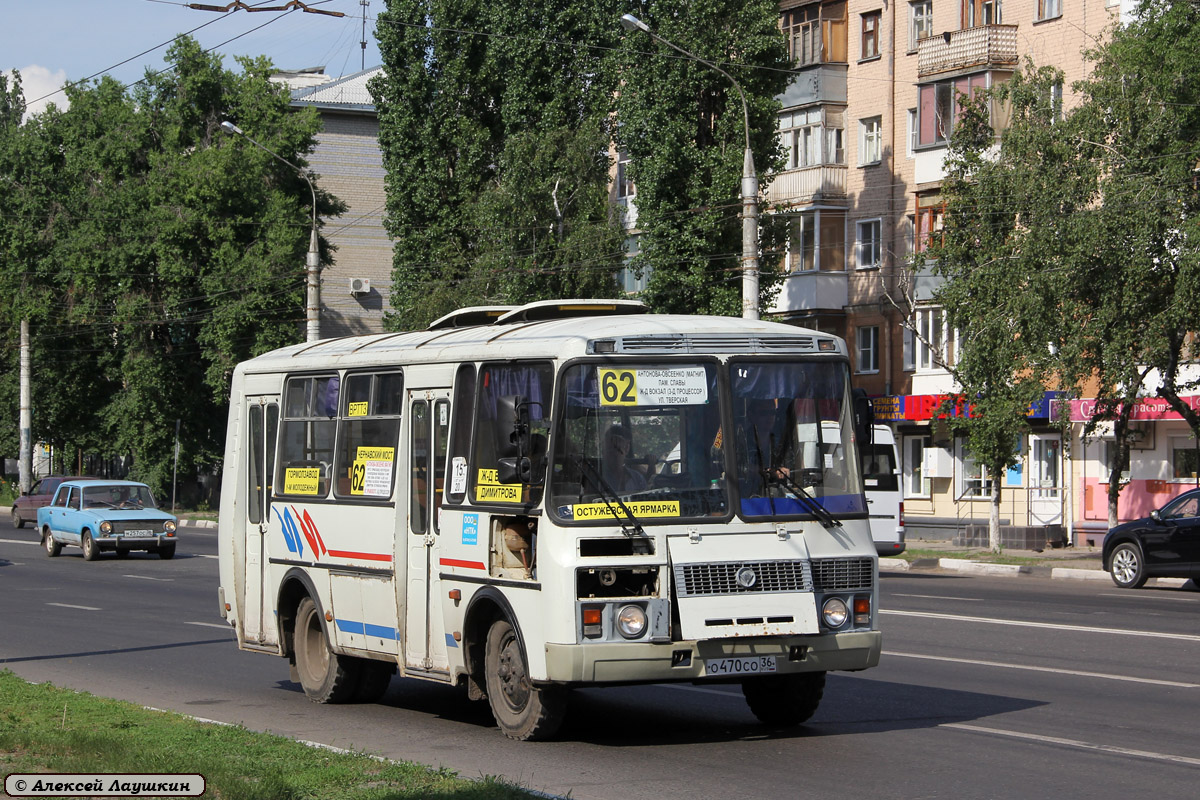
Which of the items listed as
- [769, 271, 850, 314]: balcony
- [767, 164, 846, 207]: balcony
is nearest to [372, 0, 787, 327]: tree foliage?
[767, 164, 846, 207]: balcony

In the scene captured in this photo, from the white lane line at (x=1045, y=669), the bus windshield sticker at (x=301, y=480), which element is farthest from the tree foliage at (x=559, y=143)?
the bus windshield sticker at (x=301, y=480)

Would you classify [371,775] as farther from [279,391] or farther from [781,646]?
[279,391]

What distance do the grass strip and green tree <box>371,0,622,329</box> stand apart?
1317 inches

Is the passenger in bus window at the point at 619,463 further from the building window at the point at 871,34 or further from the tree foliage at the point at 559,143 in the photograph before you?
the building window at the point at 871,34

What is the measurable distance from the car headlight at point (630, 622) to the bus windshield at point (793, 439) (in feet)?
3.03

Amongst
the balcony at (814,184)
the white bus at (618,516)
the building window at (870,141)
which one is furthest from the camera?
the building window at (870,141)

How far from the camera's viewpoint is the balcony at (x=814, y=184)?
1850 inches

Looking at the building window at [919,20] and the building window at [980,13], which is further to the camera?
the building window at [919,20]

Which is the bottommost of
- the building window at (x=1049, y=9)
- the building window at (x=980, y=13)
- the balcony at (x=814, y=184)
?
the balcony at (x=814, y=184)

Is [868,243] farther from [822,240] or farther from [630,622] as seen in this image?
[630,622]

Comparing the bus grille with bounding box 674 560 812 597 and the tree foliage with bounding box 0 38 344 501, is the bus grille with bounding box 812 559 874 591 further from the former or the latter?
the tree foliage with bounding box 0 38 344 501

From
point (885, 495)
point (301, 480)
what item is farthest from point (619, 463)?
point (885, 495)

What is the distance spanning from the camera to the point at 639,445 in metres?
9.83

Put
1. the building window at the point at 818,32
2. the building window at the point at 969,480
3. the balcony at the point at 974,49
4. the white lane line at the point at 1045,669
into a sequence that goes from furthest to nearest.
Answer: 1. the building window at the point at 818,32
2. the building window at the point at 969,480
3. the balcony at the point at 974,49
4. the white lane line at the point at 1045,669
